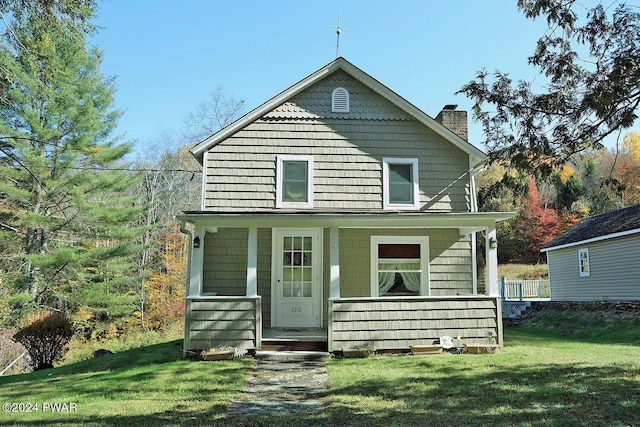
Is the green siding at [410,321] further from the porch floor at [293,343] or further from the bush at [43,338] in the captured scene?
the bush at [43,338]

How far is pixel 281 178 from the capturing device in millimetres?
11070

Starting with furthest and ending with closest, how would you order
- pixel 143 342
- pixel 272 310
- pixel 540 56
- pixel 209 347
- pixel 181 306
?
pixel 181 306 → pixel 143 342 → pixel 272 310 → pixel 209 347 → pixel 540 56

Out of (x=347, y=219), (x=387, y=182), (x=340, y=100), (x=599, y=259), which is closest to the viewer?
(x=347, y=219)

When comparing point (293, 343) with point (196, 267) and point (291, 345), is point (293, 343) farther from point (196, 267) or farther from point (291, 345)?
point (196, 267)

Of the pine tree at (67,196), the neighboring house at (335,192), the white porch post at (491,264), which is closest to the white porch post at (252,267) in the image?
the neighboring house at (335,192)

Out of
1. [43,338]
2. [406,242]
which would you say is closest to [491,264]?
[406,242]

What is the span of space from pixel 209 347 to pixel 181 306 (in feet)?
52.5

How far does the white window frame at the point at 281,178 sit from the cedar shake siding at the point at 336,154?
0.34 feet

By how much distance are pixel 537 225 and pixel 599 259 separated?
18095mm

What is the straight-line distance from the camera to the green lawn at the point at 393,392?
505 centimetres

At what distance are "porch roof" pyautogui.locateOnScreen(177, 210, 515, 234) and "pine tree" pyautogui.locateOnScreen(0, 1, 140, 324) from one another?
38.4 ft

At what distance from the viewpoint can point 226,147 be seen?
1108cm

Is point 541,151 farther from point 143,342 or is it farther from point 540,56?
point 143,342

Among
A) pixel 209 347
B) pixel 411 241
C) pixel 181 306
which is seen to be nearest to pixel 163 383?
pixel 209 347
